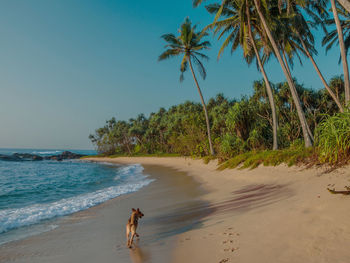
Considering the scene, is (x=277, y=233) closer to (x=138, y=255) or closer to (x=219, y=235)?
(x=219, y=235)

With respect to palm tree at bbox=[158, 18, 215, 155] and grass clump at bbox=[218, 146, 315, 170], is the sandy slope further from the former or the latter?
palm tree at bbox=[158, 18, 215, 155]

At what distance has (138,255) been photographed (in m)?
3.34

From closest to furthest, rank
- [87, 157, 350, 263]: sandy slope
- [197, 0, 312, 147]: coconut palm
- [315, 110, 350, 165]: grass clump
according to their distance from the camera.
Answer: [87, 157, 350, 263]: sandy slope → [315, 110, 350, 165]: grass clump → [197, 0, 312, 147]: coconut palm

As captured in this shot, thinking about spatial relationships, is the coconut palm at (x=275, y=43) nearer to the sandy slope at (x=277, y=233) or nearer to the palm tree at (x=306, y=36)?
the palm tree at (x=306, y=36)

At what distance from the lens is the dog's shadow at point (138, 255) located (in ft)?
10.4

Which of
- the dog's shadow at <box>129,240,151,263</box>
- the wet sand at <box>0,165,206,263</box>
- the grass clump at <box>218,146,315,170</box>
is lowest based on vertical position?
the wet sand at <box>0,165,206,263</box>

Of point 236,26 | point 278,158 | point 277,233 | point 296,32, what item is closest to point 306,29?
point 296,32

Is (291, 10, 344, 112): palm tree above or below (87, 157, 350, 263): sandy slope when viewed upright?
above

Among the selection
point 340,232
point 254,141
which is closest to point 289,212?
point 340,232

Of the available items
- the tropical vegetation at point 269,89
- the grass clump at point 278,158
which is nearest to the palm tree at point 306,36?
the tropical vegetation at point 269,89

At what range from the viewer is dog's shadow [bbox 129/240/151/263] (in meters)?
3.16

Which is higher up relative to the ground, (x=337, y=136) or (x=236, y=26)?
(x=236, y=26)

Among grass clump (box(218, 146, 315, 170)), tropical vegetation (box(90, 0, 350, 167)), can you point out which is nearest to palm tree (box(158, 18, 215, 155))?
tropical vegetation (box(90, 0, 350, 167))

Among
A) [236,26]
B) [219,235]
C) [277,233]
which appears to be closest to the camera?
[277,233]
